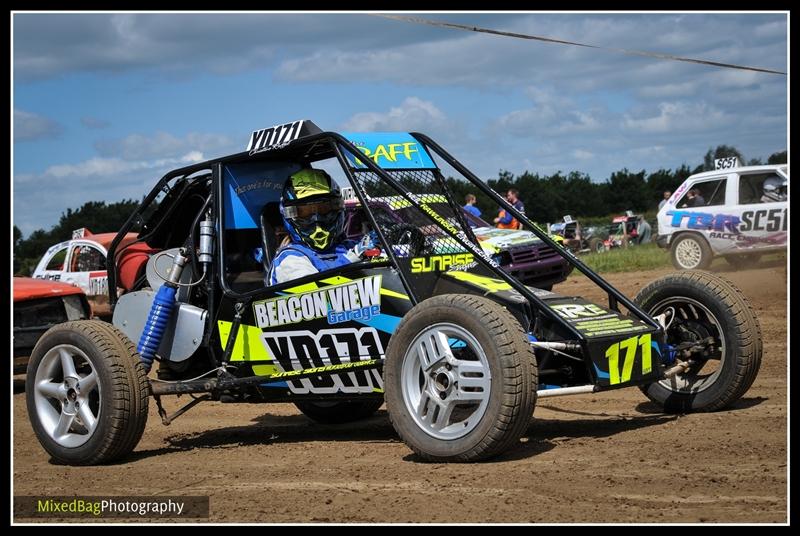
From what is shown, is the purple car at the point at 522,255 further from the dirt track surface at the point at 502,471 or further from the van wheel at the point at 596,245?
the van wheel at the point at 596,245

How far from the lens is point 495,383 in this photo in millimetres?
5535

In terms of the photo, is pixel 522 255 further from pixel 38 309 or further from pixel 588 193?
pixel 588 193

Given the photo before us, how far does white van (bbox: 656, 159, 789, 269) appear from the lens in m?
19.5

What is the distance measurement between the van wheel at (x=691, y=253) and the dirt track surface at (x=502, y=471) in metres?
12.0

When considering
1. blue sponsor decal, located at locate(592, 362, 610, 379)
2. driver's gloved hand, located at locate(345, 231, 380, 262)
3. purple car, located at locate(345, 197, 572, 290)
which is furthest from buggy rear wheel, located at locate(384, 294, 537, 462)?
purple car, located at locate(345, 197, 572, 290)

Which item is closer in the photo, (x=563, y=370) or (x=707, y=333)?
(x=563, y=370)

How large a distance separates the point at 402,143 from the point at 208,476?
245cm

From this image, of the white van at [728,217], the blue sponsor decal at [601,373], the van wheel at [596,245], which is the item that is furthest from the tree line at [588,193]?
the blue sponsor decal at [601,373]

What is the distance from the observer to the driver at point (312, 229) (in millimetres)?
6957

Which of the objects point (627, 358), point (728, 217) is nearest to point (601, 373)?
point (627, 358)

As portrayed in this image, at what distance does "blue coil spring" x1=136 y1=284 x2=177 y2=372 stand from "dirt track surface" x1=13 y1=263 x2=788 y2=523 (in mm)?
704

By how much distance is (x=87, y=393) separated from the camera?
7039 mm

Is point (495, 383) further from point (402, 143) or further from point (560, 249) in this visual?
point (402, 143)

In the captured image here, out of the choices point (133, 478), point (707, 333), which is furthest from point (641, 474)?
point (133, 478)
